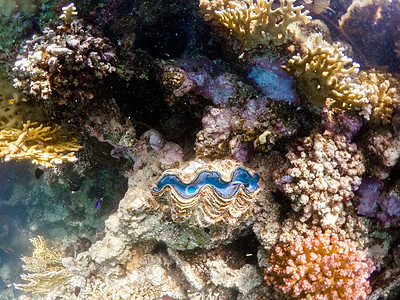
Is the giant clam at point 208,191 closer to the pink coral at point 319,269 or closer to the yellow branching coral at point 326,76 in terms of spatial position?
the pink coral at point 319,269

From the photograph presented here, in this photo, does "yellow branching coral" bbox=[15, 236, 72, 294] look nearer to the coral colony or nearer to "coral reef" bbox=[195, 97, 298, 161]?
the coral colony

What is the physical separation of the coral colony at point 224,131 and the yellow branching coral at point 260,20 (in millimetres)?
19

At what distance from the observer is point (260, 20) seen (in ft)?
9.22

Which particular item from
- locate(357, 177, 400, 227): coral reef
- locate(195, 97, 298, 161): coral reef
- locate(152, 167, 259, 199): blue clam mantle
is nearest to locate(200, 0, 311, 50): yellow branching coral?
locate(195, 97, 298, 161): coral reef

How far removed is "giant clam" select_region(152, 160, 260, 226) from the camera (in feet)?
8.73

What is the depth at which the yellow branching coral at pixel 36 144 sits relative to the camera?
112 inches

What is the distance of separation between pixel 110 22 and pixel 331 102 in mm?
2639

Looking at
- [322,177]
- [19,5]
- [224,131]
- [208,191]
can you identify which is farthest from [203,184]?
[19,5]

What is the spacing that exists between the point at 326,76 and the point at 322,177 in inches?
38.0

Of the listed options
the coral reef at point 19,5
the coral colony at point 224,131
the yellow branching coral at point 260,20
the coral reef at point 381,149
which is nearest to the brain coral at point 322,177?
the coral colony at point 224,131

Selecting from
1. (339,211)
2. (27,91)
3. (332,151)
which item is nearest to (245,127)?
(332,151)

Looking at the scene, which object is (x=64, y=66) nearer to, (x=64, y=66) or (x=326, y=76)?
(x=64, y=66)

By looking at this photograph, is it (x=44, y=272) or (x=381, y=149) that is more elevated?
(x=381, y=149)

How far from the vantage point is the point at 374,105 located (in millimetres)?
2891
